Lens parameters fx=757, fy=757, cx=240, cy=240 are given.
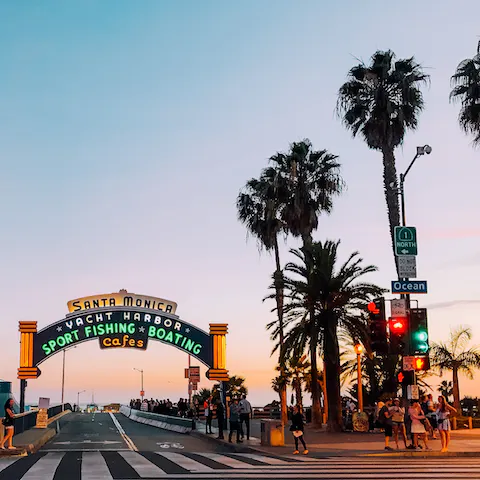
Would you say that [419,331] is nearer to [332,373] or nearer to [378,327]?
[378,327]

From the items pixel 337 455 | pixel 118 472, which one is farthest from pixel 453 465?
pixel 118 472

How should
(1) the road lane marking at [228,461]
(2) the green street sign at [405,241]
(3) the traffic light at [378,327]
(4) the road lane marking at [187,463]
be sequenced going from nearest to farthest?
(4) the road lane marking at [187,463]
(1) the road lane marking at [228,461]
(3) the traffic light at [378,327]
(2) the green street sign at [405,241]

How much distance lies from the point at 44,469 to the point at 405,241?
13.2m

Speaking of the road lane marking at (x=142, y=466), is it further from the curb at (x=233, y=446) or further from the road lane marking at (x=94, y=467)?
the curb at (x=233, y=446)

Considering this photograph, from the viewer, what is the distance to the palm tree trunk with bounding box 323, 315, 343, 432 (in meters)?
35.0

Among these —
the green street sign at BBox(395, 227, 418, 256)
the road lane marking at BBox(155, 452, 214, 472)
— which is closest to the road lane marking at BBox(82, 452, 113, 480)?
the road lane marking at BBox(155, 452, 214, 472)

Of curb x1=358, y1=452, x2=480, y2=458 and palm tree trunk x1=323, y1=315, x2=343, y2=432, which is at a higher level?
palm tree trunk x1=323, y1=315, x2=343, y2=432

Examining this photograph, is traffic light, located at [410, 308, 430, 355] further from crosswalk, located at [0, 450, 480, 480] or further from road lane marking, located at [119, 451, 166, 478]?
road lane marking, located at [119, 451, 166, 478]

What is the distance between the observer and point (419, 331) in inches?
892

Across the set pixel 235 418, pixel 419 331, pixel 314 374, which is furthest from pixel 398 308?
pixel 314 374

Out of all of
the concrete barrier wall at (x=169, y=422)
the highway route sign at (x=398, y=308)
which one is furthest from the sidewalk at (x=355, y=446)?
the concrete barrier wall at (x=169, y=422)

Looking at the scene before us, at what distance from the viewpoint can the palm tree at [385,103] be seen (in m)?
35.7

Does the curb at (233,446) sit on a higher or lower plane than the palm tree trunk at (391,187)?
lower

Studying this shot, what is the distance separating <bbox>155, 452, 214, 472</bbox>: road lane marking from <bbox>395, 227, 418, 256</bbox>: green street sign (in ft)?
30.6
